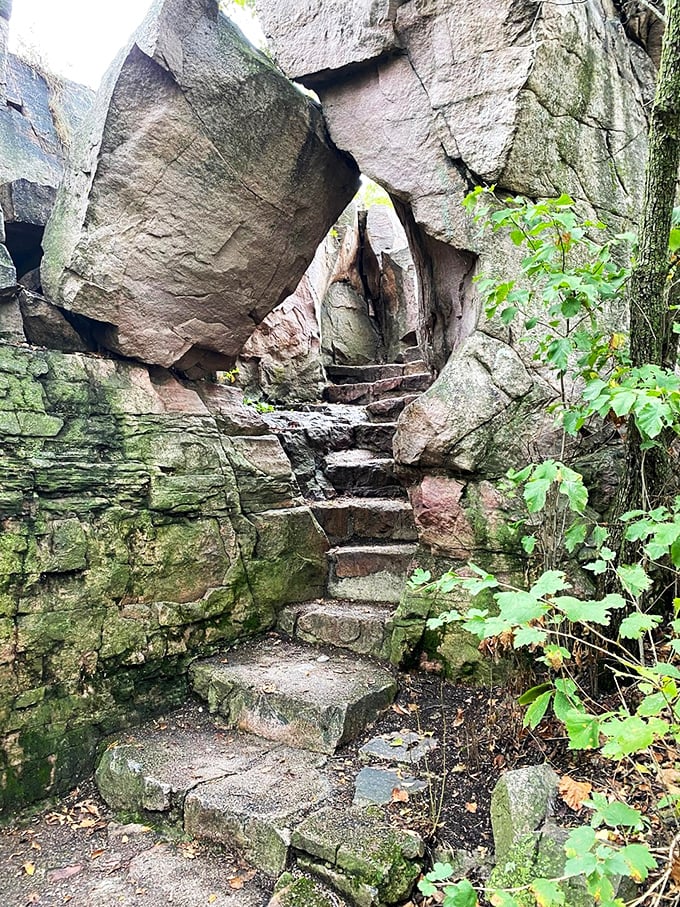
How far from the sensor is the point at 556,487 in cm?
312

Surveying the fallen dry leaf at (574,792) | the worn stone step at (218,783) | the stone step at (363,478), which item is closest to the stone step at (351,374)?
the stone step at (363,478)

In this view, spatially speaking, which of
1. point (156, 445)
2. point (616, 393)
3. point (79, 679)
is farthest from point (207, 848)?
point (616, 393)

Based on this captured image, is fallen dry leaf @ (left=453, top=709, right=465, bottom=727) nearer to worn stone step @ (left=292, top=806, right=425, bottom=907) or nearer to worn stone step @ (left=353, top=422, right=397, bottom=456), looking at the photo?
worn stone step @ (left=292, top=806, right=425, bottom=907)

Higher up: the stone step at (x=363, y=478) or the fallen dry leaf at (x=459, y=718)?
the stone step at (x=363, y=478)

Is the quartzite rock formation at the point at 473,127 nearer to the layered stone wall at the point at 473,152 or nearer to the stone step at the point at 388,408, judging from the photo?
the layered stone wall at the point at 473,152

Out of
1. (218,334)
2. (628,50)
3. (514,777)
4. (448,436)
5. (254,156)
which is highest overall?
(628,50)

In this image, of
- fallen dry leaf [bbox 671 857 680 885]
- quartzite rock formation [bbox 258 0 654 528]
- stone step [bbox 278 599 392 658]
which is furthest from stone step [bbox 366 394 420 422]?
fallen dry leaf [bbox 671 857 680 885]

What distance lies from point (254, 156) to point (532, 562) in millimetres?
3174

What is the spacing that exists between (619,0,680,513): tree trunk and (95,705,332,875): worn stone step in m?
2.04

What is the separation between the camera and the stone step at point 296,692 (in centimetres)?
331

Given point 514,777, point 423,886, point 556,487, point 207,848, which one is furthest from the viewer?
point 556,487

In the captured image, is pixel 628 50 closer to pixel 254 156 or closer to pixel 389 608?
pixel 254 156

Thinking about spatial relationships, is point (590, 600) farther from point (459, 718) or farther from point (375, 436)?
point (375, 436)

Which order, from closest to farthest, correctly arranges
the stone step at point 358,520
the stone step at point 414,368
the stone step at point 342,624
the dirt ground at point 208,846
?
the dirt ground at point 208,846
the stone step at point 342,624
the stone step at point 358,520
the stone step at point 414,368
